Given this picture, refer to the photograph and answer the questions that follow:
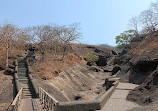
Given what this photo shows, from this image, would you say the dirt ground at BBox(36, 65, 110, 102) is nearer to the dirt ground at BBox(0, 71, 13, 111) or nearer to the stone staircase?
the stone staircase

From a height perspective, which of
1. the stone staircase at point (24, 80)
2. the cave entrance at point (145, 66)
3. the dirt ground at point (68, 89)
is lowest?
the dirt ground at point (68, 89)

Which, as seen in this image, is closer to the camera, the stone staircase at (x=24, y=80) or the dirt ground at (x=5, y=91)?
the dirt ground at (x=5, y=91)

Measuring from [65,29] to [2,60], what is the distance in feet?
50.7

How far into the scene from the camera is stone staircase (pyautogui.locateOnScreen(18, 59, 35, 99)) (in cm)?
1546

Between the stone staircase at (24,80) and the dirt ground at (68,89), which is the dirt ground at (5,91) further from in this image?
the dirt ground at (68,89)

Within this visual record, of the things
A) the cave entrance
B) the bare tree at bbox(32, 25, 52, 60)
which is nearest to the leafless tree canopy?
the bare tree at bbox(32, 25, 52, 60)

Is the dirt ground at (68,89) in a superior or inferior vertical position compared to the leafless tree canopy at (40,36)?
inferior

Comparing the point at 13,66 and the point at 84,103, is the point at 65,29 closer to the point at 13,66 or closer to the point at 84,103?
the point at 13,66

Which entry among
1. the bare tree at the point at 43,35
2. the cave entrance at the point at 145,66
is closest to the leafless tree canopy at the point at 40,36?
the bare tree at the point at 43,35

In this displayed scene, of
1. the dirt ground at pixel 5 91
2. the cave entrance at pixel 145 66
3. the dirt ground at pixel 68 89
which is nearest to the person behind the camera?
the dirt ground at pixel 5 91

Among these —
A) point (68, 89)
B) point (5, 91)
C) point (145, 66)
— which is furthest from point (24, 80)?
point (145, 66)

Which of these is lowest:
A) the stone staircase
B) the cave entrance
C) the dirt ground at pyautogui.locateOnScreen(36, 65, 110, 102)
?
the dirt ground at pyautogui.locateOnScreen(36, 65, 110, 102)

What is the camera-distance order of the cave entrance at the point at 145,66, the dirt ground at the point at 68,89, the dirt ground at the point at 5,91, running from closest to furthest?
the dirt ground at the point at 5,91 < the cave entrance at the point at 145,66 < the dirt ground at the point at 68,89

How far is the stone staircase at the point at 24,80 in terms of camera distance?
50.7 feet
